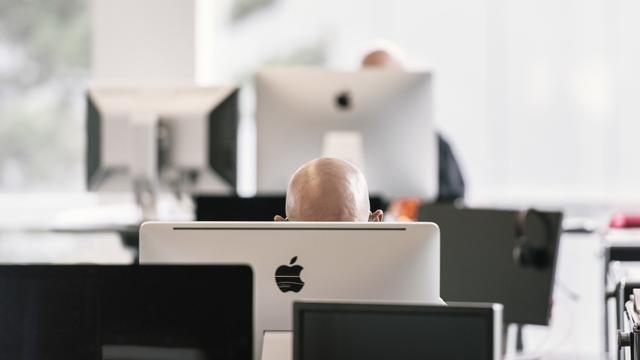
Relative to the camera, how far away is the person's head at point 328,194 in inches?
78.7

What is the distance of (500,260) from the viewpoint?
3211mm

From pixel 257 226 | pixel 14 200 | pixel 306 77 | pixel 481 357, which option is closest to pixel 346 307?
pixel 481 357

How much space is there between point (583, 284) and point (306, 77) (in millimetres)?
2817

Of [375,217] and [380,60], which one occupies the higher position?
[380,60]

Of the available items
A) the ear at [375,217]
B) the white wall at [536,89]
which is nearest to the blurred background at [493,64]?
the white wall at [536,89]

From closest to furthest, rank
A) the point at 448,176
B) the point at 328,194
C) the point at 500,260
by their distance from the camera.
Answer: the point at 328,194, the point at 500,260, the point at 448,176

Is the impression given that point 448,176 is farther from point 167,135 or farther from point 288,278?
point 288,278

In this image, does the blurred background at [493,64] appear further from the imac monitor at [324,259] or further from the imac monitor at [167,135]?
the imac monitor at [324,259]

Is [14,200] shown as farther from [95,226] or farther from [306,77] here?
[306,77]

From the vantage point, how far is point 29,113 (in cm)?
663

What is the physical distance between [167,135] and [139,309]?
266 cm

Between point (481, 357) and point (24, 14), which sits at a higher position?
point (24, 14)

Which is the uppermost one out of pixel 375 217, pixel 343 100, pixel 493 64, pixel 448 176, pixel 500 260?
pixel 493 64

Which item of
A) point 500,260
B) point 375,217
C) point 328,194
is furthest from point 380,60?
point 328,194
